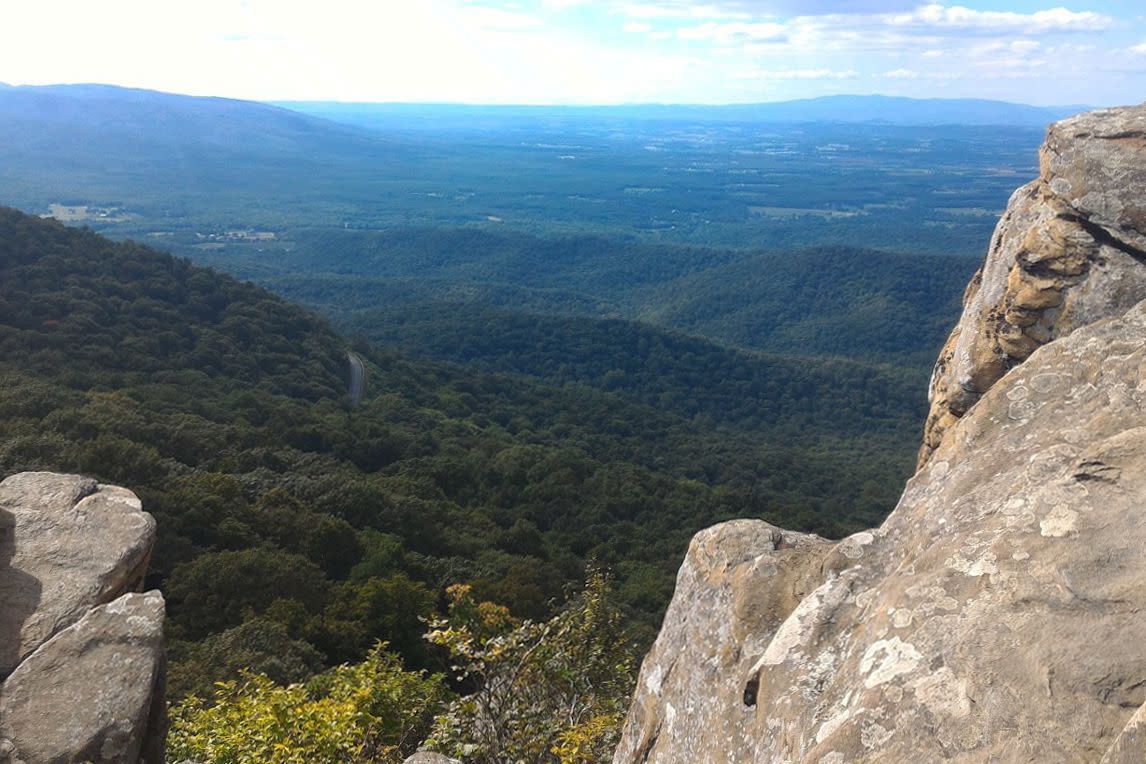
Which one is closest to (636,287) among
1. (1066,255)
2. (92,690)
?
(1066,255)

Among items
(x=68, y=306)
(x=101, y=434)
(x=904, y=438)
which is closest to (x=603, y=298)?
(x=904, y=438)

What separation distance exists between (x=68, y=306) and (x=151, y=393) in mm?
12897

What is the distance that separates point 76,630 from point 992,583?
22.7 feet

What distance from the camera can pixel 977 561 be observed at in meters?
4.39

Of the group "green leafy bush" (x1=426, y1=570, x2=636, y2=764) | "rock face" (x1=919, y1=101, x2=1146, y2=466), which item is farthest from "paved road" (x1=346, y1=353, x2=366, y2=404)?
"rock face" (x1=919, y1=101, x2=1146, y2=466)

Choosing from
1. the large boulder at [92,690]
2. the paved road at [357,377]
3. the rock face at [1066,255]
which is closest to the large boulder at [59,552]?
the large boulder at [92,690]

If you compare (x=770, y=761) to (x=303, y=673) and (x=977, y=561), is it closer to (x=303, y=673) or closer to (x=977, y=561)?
(x=977, y=561)

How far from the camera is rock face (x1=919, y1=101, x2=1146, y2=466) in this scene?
710 cm

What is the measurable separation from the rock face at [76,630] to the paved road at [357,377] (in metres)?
48.2

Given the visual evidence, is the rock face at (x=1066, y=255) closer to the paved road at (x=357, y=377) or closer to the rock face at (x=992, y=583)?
the rock face at (x=992, y=583)

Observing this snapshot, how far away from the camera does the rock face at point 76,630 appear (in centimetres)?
614

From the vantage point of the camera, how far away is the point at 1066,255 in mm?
7445

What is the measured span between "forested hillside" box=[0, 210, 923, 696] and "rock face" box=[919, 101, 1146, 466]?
12.9 metres

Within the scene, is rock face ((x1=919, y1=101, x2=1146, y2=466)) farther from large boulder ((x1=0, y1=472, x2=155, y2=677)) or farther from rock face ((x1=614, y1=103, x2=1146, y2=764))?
large boulder ((x1=0, y1=472, x2=155, y2=677))
